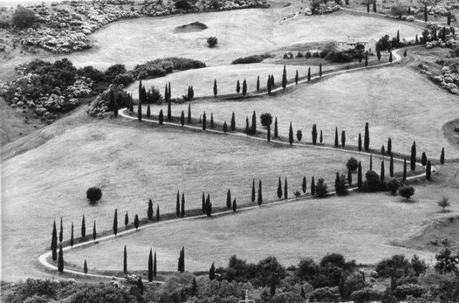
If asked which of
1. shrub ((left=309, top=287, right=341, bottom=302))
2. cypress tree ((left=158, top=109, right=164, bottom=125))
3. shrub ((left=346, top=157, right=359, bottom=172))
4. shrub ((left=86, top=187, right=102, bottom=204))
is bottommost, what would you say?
shrub ((left=86, top=187, right=102, bottom=204))

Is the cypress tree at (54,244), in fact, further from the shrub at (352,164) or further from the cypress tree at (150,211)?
the shrub at (352,164)

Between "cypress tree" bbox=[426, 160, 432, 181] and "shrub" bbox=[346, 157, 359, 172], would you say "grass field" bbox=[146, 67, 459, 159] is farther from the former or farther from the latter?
"shrub" bbox=[346, 157, 359, 172]

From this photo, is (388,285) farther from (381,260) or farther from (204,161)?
(204,161)

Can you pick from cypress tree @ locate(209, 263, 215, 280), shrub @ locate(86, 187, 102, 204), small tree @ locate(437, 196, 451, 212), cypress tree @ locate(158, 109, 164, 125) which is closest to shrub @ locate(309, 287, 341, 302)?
cypress tree @ locate(209, 263, 215, 280)

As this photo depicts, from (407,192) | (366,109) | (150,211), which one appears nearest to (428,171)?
(407,192)

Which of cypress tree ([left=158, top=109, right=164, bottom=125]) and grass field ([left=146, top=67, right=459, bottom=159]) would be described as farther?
cypress tree ([left=158, top=109, right=164, bottom=125])

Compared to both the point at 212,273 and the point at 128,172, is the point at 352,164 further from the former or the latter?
the point at 212,273

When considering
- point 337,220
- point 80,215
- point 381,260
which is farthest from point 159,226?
point 381,260

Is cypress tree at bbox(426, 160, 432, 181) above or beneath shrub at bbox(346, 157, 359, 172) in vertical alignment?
beneath
